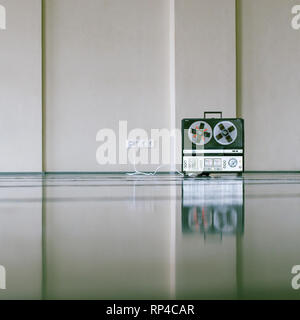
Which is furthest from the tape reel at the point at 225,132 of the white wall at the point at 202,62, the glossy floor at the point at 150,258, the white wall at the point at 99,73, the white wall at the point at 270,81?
the glossy floor at the point at 150,258

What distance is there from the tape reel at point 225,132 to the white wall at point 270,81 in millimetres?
2245

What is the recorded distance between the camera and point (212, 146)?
10.9 feet

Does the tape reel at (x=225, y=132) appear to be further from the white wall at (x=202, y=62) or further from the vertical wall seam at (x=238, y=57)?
the vertical wall seam at (x=238, y=57)

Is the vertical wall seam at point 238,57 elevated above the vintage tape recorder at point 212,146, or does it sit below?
above

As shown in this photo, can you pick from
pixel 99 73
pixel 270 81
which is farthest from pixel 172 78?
pixel 270 81

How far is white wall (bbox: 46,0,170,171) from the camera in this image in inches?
212

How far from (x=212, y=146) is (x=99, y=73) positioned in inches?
102

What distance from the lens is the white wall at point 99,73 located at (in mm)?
5379

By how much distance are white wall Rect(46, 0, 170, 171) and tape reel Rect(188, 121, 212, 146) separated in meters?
2.08

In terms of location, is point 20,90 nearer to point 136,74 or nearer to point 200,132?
point 136,74

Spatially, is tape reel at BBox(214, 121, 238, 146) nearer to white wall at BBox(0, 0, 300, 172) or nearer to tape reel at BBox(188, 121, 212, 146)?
tape reel at BBox(188, 121, 212, 146)

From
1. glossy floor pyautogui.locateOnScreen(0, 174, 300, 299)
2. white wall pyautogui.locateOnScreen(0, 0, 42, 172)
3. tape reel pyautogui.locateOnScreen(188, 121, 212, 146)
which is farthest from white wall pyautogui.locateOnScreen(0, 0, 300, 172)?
glossy floor pyautogui.locateOnScreen(0, 174, 300, 299)

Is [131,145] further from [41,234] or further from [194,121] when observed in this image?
[41,234]

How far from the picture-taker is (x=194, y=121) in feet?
11.0
